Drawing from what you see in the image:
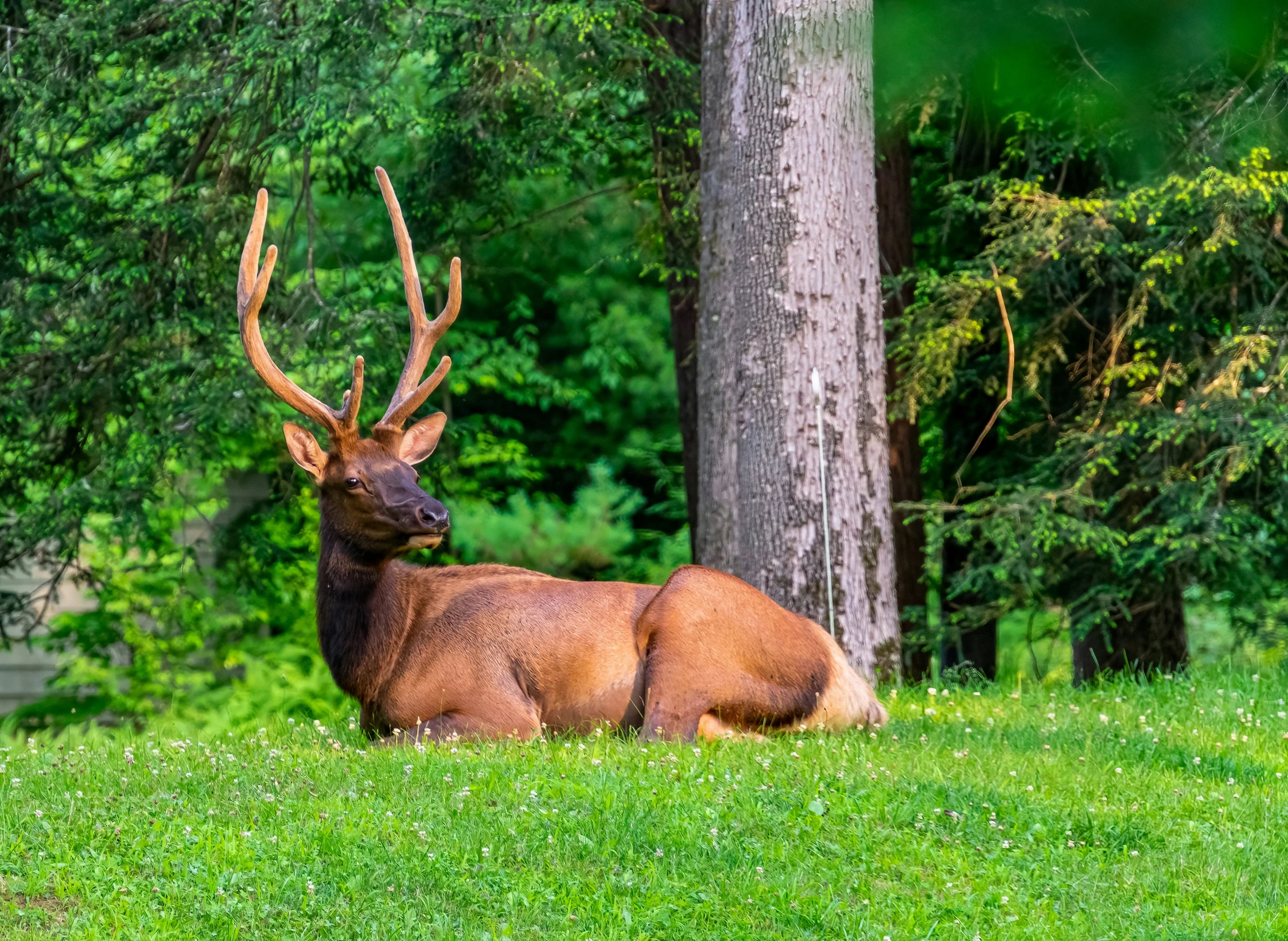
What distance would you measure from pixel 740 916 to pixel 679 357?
832 cm

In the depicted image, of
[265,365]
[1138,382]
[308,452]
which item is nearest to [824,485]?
[308,452]

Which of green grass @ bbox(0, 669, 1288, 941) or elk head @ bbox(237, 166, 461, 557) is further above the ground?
elk head @ bbox(237, 166, 461, 557)

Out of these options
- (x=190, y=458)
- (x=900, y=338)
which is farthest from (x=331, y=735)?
(x=900, y=338)

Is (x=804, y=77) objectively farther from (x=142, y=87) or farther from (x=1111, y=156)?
(x=142, y=87)

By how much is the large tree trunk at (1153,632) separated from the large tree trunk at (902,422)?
1.38 m

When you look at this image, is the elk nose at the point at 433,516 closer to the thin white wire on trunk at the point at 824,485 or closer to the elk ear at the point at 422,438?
the elk ear at the point at 422,438

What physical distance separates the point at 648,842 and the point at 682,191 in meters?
7.15

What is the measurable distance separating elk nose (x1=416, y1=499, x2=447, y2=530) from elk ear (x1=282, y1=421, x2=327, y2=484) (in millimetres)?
632

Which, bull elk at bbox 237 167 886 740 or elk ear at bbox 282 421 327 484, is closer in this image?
bull elk at bbox 237 167 886 740

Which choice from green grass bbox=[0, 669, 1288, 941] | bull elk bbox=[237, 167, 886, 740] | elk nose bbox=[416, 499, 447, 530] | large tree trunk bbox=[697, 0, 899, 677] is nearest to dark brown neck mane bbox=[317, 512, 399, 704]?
bull elk bbox=[237, 167, 886, 740]

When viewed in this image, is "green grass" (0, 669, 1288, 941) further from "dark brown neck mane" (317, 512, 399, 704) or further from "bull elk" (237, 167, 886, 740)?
"dark brown neck mane" (317, 512, 399, 704)

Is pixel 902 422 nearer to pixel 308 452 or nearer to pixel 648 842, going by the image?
pixel 308 452

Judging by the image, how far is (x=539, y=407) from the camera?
2025 cm

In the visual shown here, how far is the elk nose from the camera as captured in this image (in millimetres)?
6883
